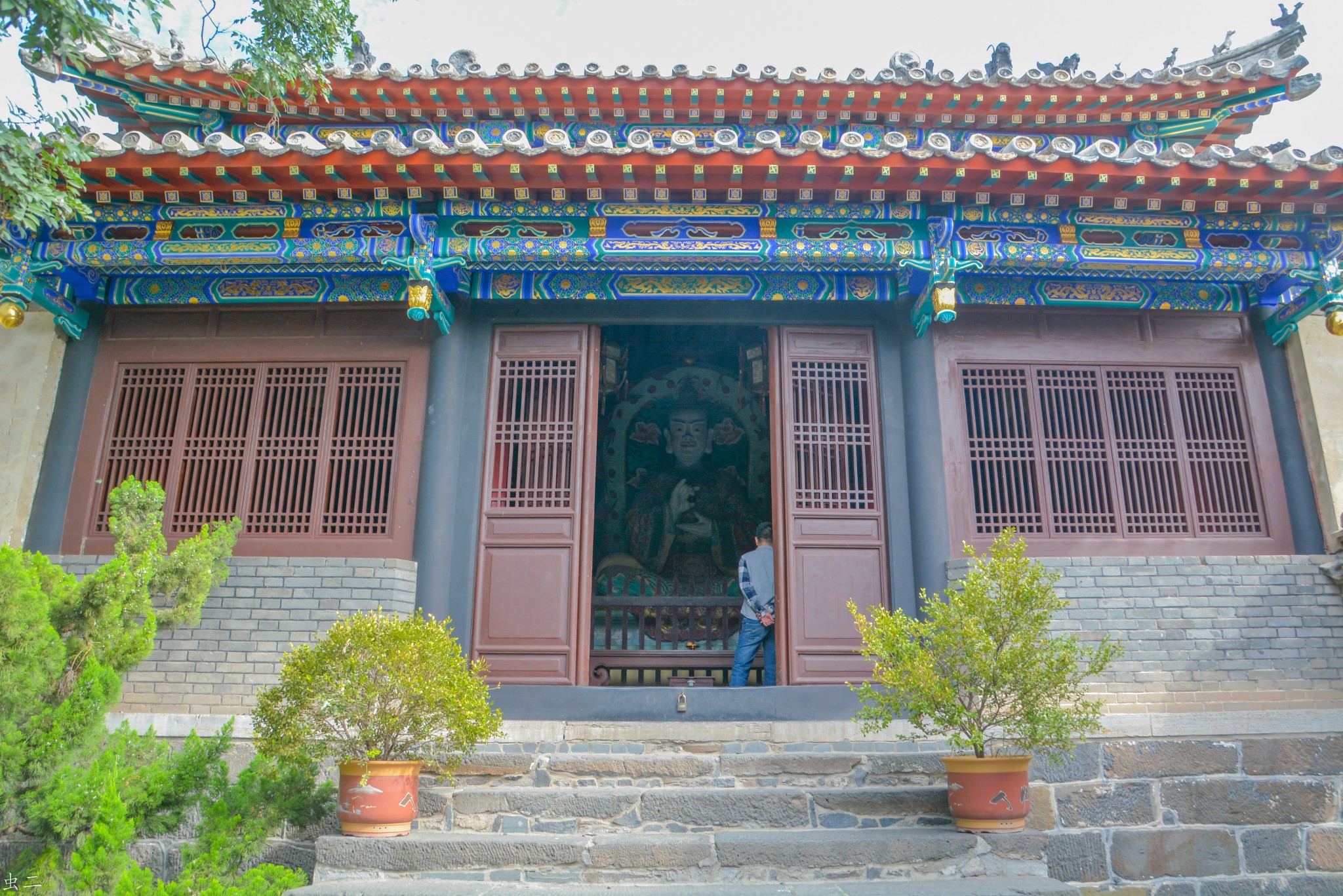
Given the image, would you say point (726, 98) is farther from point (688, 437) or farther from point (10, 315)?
point (10, 315)

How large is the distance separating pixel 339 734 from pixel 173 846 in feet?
4.34

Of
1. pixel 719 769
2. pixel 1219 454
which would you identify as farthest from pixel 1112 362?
pixel 719 769

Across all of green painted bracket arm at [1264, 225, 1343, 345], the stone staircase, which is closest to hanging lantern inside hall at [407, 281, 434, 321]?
the stone staircase

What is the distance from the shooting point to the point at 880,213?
6859 mm

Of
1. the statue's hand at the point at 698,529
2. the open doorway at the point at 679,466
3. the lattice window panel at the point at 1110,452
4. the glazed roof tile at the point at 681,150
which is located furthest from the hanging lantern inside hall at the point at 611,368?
the lattice window panel at the point at 1110,452

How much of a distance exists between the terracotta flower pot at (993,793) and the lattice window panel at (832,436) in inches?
105

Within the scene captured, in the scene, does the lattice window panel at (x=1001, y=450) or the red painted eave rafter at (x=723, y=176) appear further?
the lattice window panel at (x=1001, y=450)

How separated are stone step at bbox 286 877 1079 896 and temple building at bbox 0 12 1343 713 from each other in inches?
82.0

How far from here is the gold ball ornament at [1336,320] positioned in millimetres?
6531

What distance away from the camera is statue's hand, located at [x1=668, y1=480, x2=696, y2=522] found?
11141 mm

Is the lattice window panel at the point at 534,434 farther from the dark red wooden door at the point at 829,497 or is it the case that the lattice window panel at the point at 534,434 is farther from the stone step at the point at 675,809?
the stone step at the point at 675,809

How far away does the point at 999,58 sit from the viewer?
30.0 feet

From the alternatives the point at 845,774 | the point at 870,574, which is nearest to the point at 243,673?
the point at 845,774

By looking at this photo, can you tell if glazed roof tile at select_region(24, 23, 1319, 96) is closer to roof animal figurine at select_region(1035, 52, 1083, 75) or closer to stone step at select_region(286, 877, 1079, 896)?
roof animal figurine at select_region(1035, 52, 1083, 75)
